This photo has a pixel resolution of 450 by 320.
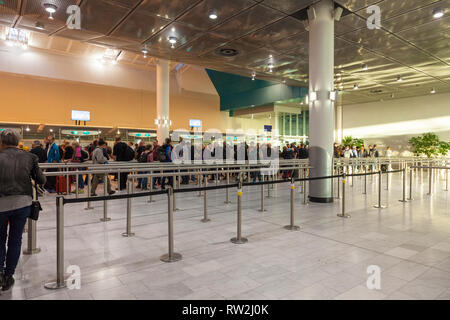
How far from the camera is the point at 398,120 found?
24.2 metres

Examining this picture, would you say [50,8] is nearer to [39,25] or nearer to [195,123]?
[39,25]

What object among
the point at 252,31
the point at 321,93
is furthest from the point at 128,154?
the point at 321,93

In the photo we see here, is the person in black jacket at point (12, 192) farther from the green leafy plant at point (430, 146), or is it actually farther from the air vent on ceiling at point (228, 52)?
the green leafy plant at point (430, 146)

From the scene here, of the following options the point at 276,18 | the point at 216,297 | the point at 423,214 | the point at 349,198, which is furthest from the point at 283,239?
the point at 276,18

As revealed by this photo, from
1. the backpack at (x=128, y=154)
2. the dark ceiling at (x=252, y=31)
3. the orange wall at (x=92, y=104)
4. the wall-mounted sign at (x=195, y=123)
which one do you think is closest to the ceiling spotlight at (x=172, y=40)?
the dark ceiling at (x=252, y=31)

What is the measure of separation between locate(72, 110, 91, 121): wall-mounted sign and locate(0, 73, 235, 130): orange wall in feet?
1.67

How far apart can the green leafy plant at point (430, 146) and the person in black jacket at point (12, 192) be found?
81.5 feet

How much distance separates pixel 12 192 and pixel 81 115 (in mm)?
19161

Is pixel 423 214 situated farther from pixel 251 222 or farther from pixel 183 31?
pixel 183 31

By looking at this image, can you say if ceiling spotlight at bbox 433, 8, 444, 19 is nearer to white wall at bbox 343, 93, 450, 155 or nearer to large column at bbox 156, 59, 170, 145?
large column at bbox 156, 59, 170, 145

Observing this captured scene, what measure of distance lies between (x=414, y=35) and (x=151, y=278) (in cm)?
1196

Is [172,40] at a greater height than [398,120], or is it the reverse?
[172,40]

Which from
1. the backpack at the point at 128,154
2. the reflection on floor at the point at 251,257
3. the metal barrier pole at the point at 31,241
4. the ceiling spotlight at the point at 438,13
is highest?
the ceiling spotlight at the point at 438,13

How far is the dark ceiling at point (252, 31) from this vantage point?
8.26 meters
